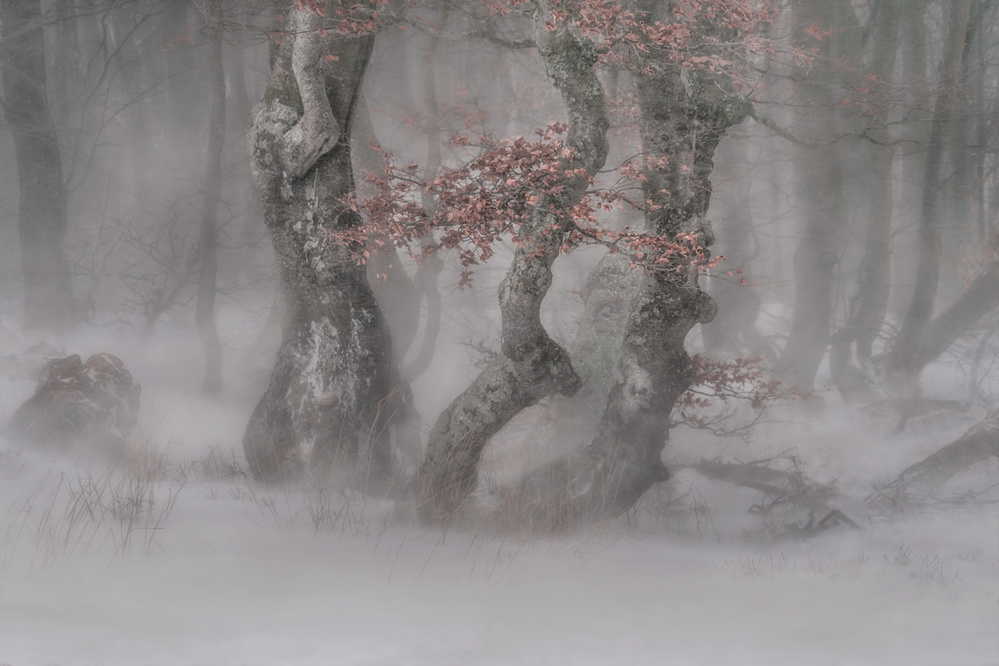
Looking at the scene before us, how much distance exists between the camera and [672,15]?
504cm

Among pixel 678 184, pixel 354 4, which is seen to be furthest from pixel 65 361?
pixel 678 184

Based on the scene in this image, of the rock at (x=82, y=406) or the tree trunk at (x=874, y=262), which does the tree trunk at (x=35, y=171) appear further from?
the tree trunk at (x=874, y=262)

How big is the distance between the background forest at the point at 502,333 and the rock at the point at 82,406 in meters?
0.04

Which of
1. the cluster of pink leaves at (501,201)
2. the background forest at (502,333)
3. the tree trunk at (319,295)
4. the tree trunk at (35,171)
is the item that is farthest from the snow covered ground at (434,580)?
the cluster of pink leaves at (501,201)

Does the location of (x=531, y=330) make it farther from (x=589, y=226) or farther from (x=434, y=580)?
(x=434, y=580)

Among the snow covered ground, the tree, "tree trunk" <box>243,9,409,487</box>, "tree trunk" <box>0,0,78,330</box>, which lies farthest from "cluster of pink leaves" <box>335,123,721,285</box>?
"tree trunk" <box>0,0,78,330</box>

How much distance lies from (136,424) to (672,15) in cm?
537

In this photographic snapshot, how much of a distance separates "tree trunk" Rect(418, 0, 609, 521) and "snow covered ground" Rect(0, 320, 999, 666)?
431 millimetres

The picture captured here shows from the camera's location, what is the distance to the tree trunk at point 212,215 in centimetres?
643

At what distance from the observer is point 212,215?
6930mm

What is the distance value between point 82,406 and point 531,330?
3813 mm

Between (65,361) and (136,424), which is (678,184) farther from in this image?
(65,361)

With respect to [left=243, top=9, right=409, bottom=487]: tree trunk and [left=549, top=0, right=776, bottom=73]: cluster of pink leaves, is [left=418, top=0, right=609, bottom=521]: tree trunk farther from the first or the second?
[left=243, top=9, right=409, bottom=487]: tree trunk

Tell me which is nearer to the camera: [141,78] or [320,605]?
[320,605]
